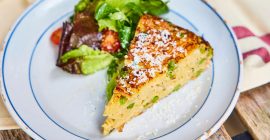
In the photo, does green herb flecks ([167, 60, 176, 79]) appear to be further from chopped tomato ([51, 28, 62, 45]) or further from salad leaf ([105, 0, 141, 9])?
chopped tomato ([51, 28, 62, 45])

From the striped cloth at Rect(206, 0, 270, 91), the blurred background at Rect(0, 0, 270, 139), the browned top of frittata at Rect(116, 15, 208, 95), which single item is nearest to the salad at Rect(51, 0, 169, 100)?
the browned top of frittata at Rect(116, 15, 208, 95)

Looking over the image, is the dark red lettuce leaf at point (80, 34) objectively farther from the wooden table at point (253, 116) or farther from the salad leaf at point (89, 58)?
the wooden table at point (253, 116)

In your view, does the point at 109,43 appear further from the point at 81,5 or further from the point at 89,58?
the point at 81,5

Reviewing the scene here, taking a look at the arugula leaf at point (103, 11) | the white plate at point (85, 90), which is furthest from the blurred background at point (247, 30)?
the arugula leaf at point (103, 11)

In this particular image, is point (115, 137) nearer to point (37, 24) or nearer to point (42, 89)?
point (42, 89)

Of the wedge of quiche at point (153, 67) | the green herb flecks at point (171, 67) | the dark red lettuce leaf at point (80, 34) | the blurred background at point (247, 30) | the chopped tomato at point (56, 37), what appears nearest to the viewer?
the wedge of quiche at point (153, 67)

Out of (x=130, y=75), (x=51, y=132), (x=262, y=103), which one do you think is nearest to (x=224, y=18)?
(x=262, y=103)

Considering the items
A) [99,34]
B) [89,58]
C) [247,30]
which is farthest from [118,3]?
[247,30]
